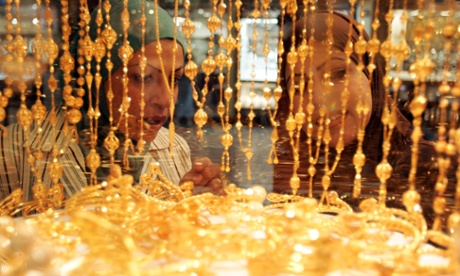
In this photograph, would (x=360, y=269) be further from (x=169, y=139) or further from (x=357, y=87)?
(x=169, y=139)

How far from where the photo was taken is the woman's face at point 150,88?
35.0 inches

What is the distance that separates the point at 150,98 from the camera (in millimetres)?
901

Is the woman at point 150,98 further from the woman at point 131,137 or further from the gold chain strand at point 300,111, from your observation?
the gold chain strand at point 300,111

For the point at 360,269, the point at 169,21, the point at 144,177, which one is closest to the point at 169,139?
the point at 144,177

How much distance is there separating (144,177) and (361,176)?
14.7 inches

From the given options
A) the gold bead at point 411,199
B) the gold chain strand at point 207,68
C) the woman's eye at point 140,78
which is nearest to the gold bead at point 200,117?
the gold chain strand at point 207,68

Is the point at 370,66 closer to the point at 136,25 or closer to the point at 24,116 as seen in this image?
the point at 136,25

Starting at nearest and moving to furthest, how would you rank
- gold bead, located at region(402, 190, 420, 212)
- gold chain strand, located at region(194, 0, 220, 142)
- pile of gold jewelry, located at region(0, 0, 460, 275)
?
pile of gold jewelry, located at region(0, 0, 460, 275)
gold bead, located at region(402, 190, 420, 212)
gold chain strand, located at region(194, 0, 220, 142)

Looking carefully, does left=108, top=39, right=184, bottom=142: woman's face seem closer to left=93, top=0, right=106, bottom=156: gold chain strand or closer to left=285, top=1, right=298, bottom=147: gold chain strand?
left=93, top=0, right=106, bottom=156: gold chain strand

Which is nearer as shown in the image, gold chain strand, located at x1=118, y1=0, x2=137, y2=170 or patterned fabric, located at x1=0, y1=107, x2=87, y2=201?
gold chain strand, located at x1=118, y1=0, x2=137, y2=170

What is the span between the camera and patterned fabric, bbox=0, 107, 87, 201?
0.92 meters

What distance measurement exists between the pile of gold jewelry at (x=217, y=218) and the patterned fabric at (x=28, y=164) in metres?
0.02

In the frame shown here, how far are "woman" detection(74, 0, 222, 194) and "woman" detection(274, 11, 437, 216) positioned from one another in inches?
7.3

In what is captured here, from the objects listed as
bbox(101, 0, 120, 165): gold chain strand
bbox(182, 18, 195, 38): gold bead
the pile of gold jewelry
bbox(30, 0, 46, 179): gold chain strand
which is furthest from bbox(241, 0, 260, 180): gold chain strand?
bbox(30, 0, 46, 179): gold chain strand
